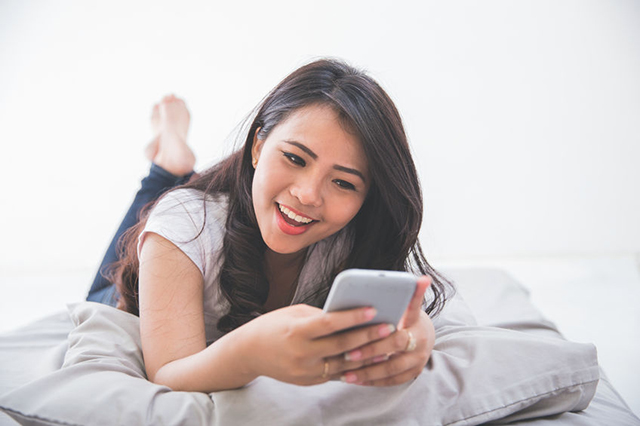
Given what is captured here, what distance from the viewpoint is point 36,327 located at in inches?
61.2

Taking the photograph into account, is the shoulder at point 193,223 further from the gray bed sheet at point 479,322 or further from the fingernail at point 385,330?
the fingernail at point 385,330

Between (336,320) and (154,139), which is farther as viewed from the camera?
(154,139)

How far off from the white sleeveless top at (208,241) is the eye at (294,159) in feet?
0.97

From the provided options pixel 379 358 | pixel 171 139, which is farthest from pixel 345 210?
pixel 171 139

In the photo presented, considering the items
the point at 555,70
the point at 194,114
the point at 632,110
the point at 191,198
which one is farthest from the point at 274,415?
the point at 632,110

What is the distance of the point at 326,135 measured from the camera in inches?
47.4

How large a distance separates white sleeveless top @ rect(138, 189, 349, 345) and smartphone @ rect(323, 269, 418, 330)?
1.96 feet

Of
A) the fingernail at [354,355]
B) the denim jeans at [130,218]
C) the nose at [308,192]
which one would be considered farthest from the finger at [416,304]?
the denim jeans at [130,218]

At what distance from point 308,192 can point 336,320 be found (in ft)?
1.48

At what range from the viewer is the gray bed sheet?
0.99m

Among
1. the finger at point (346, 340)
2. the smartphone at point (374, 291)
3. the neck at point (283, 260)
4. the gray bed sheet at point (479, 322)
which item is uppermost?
the smartphone at point (374, 291)

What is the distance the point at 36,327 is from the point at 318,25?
8.62 feet

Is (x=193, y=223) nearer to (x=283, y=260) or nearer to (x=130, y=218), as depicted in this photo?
(x=283, y=260)

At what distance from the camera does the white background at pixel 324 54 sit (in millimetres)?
3426
